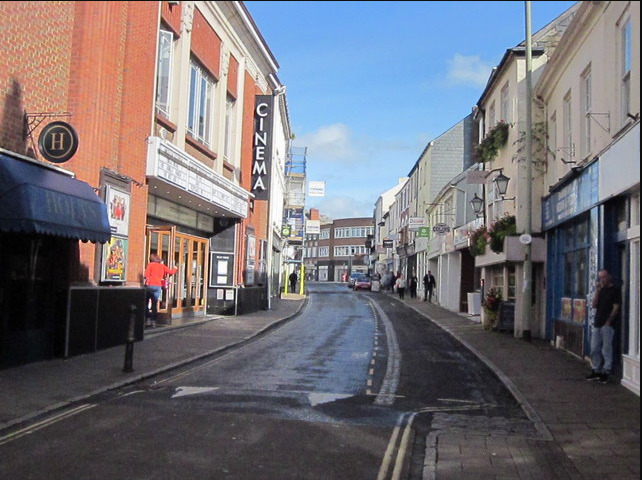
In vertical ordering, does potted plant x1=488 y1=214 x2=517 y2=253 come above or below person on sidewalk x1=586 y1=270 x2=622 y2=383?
above

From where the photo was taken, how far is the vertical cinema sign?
2398 centimetres

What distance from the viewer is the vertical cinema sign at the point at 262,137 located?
78.7 ft

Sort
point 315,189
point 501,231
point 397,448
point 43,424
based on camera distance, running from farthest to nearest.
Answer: point 315,189, point 501,231, point 43,424, point 397,448

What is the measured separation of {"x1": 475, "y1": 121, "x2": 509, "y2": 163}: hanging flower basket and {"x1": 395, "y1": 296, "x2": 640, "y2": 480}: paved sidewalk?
10.3m

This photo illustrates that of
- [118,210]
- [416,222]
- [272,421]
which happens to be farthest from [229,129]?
[416,222]

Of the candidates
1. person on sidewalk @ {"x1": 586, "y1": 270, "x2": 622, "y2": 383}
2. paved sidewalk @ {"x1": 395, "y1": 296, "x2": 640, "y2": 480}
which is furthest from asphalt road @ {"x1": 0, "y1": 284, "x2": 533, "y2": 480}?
person on sidewalk @ {"x1": 586, "y1": 270, "x2": 622, "y2": 383}

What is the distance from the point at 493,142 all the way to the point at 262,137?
821 cm

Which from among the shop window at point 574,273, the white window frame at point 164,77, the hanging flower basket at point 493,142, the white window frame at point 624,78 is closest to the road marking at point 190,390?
the white window frame at point 164,77

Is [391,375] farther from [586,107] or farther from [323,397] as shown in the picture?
[586,107]

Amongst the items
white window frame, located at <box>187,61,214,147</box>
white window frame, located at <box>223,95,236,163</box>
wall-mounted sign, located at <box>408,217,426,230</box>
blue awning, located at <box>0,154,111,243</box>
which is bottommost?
blue awning, located at <box>0,154,111,243</box>

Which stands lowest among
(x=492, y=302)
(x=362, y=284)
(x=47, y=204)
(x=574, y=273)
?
(x=492, y=302)

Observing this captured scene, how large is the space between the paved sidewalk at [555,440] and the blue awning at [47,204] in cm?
574

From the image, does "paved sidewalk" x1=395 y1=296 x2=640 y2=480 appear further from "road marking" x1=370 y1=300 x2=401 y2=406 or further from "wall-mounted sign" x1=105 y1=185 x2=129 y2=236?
"wall-mounted sign" x1=105 y1=185 x2=129 y2=236

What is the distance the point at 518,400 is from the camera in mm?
8984
